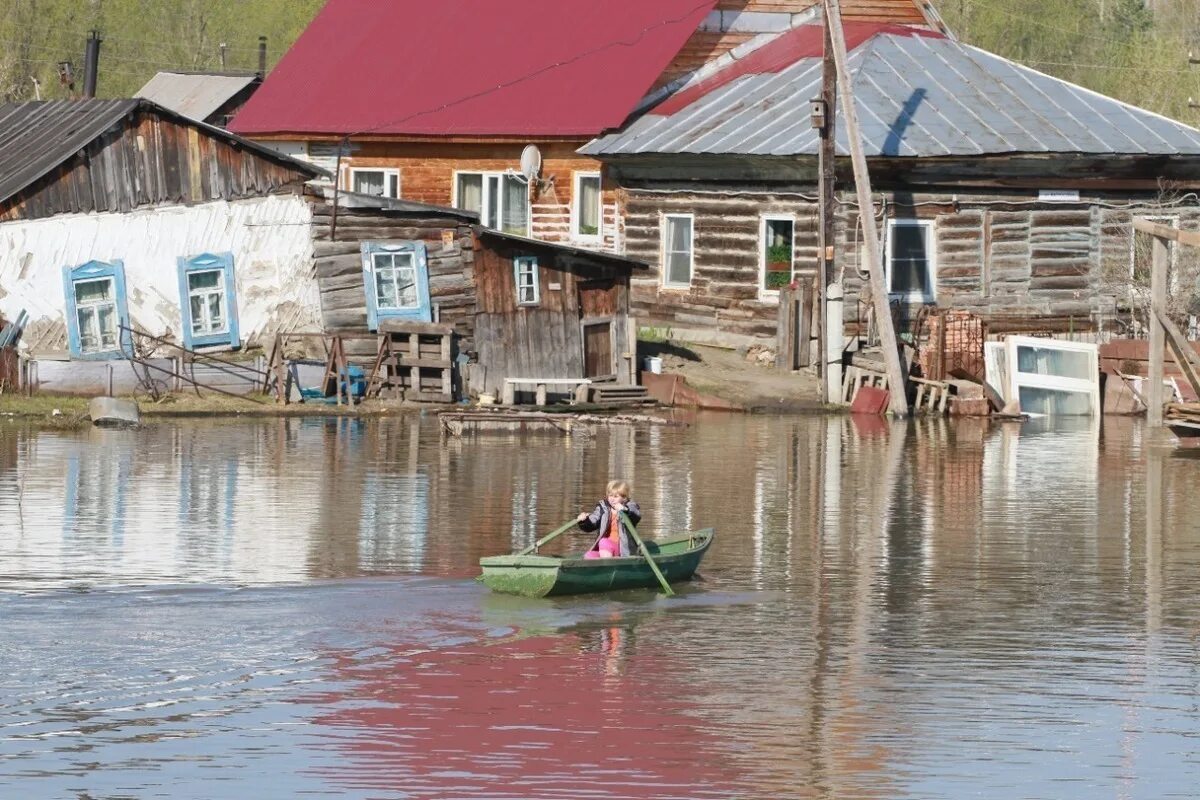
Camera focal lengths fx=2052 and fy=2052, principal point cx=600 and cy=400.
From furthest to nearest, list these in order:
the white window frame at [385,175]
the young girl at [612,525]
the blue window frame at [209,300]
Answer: the white window frame at [385,175] → the blue window frame at [209,300] → the young girl at [612,525]

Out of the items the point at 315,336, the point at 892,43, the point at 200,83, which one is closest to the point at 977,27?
the point at 200,83

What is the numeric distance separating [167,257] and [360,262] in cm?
303

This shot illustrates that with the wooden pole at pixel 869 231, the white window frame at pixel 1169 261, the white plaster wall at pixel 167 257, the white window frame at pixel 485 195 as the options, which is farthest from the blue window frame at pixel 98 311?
the white window frame at pixel 1169 261

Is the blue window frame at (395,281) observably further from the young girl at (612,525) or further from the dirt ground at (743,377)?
the young girl at (612,525)

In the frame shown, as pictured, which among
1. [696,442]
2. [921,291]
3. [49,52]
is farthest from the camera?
[49,52]

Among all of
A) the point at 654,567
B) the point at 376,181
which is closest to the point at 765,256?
the point at 376,181

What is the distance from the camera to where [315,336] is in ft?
107

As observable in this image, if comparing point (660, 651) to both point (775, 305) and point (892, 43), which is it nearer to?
point (775, 305)

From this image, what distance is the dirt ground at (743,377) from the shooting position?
3322cm

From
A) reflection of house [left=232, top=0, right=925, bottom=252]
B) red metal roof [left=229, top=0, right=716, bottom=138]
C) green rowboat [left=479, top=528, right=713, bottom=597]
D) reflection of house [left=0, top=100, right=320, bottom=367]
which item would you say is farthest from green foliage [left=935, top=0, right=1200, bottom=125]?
green rowboat [left=479, top=528, right=713, bottom=597]

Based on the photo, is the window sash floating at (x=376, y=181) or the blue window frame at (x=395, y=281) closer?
the blue window frame at (x=395, y=281)

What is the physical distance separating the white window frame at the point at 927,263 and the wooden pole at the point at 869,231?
2297 millimetres

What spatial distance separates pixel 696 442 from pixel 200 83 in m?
30.9

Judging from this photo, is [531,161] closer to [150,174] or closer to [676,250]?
[676,250]
